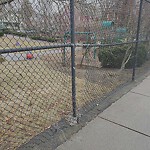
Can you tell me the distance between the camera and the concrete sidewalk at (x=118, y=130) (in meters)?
2.38

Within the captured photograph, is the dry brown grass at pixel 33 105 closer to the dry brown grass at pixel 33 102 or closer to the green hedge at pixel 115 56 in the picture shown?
the dry brown grass at pixel 33 102

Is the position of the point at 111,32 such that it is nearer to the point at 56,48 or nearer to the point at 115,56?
the point at 115,56

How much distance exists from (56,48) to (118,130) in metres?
1.53

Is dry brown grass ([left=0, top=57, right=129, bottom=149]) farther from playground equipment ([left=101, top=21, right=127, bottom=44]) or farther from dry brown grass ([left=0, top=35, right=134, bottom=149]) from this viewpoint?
playground equipment ([left=101, top=21, right=127, bottom=44])

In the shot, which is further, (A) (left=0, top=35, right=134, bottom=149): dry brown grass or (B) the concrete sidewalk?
(A) (left=0, top=35, right=134, bottom=149): dry brown grass

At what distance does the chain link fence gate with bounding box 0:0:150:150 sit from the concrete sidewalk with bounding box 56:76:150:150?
400 millimetres

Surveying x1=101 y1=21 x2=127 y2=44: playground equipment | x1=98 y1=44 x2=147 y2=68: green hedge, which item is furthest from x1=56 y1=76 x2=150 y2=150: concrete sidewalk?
x1=98 y1=44 x2=147 y2=68: green hedge

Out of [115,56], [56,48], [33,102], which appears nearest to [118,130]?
[56,48]

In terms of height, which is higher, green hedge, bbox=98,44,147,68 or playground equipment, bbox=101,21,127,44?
playground equipment, bbox=101,21,127,44

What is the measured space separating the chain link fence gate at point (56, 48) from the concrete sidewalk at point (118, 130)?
0.40 m

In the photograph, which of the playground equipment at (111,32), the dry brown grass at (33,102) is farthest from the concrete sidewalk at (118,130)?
the playground equipment at (111,32)

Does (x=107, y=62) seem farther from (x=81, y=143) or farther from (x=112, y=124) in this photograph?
(x=81, y=143)

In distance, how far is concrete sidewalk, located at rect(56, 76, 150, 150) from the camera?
2.38 meters

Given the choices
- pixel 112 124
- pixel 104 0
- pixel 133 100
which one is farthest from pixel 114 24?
pixel 112 124
